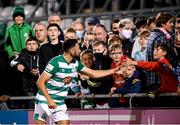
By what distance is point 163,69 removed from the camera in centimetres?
1310

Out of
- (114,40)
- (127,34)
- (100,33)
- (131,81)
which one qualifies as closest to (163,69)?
(131,81)

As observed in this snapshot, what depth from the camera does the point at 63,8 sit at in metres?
22.8

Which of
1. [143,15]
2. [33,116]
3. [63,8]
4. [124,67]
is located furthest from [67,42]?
[63,8]

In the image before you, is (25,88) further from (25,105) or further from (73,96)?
(73,96)

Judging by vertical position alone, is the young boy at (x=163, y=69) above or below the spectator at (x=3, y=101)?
above

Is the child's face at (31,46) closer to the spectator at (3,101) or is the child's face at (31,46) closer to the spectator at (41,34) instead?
the spectator at (41,34)

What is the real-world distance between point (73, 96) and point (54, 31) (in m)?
1.29

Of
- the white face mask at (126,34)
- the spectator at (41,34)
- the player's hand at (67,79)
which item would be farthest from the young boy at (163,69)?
the spectator at (41,34)

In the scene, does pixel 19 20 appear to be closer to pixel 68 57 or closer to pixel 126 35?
pixel 126 35

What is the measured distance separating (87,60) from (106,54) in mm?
368

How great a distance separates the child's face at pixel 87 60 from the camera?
14.3 m

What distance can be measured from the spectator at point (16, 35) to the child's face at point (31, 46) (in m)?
0.78

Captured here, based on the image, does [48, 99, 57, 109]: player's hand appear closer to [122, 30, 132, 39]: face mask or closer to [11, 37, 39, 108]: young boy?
[11, 37, 39, 108]: young boy

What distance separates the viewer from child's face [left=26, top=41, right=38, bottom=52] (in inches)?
608
